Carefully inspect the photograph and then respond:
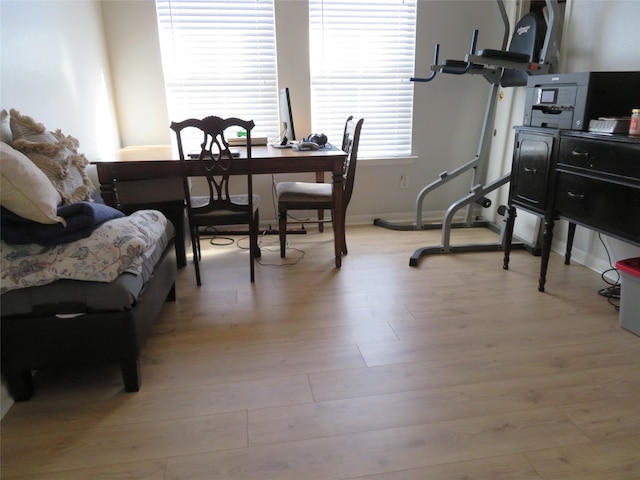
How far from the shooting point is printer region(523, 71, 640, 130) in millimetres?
2162

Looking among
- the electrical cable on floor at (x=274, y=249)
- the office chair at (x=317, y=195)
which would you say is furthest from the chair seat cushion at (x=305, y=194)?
the electrical cable on floor at (x=274, y=249)

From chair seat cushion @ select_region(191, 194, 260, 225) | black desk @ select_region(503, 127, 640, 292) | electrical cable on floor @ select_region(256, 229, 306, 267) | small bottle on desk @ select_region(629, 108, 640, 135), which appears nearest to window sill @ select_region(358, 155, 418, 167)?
electrical cable on floor @ select_region(256, 229, 306, 267)

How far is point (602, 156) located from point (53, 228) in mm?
2369

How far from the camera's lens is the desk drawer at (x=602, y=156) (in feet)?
6.15

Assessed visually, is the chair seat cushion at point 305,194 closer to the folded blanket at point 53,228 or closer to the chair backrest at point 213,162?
the chair backrest at point 213,162

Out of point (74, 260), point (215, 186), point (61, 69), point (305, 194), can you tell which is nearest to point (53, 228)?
point (74, 260)

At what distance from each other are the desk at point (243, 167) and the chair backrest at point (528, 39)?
1.45 metres

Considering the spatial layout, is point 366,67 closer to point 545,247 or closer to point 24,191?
point 545,247

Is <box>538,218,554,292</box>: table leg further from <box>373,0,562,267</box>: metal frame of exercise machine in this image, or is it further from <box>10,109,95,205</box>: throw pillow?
<box>10,109,95,205</box>: throw pillow

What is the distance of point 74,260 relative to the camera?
1522 millimetres

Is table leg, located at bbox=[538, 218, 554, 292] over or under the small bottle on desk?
under

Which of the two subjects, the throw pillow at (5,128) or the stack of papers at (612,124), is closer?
the throw pillow at (5,128)

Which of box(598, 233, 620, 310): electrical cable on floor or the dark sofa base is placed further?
box(598, 233, 620, 310): electrical cable on floor

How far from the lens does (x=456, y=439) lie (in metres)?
1.43
